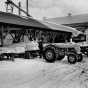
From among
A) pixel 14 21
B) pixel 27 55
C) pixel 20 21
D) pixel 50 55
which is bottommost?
pixel 27 55

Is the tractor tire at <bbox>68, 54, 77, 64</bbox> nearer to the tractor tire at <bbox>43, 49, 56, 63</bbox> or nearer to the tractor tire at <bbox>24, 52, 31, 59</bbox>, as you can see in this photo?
the tractor tire at <bbox>43, 49, 56, 63</bbox>

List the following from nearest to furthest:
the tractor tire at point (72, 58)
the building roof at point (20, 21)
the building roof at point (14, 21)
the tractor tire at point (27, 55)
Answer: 1. the tractor tire at point (72, 58)
2. the tractor tire at point (27, 55)
3. the building roof at point (14, 21)
4. the building roof at point (20, 21)

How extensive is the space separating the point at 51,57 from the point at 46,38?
1104 cm

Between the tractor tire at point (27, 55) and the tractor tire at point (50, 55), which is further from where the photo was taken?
the tractor tire at point (27, 55)

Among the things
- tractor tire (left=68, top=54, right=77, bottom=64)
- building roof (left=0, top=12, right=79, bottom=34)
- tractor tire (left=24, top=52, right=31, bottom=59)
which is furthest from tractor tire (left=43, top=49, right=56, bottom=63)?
building roof (left=0, top=12, right=79, bottom=34)

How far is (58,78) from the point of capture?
564cm

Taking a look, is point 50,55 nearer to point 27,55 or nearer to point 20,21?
point 27,55

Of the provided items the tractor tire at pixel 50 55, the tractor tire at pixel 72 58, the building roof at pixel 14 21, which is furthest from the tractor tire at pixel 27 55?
the tractor tire at pixel 72 58

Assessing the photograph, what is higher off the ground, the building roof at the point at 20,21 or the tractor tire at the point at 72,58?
the building roof at the point at 20,21

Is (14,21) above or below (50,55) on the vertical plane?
above

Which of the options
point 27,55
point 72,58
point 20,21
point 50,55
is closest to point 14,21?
point 20,21

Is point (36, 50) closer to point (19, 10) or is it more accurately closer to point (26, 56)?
point (26, 56)

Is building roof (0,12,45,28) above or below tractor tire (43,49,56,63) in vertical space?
above

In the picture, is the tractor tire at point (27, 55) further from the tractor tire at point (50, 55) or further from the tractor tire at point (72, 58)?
the tractor tire at point (72, 58)
